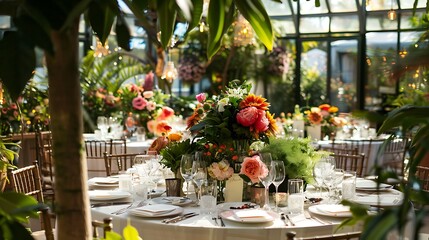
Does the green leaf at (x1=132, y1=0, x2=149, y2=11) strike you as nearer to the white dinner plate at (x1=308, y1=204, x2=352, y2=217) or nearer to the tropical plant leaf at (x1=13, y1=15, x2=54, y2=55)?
the tropical plant leaf at (x1=13, y1=15, x2=54, y2=55)

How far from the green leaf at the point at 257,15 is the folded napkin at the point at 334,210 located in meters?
1.76

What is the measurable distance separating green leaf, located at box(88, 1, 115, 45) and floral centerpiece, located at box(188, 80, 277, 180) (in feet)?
6.41

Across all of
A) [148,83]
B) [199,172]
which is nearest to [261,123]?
[199,172]

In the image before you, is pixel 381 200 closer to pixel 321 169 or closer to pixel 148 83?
pixel 321 169

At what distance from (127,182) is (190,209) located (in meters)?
0.58

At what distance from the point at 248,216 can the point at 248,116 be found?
0.59 metres

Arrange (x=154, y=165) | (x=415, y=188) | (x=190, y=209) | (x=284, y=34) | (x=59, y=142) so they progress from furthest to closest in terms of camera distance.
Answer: (x=284, y=34)
(x=154, y=165)
(x=190, y=209)
(x=415, y=188)
(x=59, y=142)

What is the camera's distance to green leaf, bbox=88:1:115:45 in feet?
3.59

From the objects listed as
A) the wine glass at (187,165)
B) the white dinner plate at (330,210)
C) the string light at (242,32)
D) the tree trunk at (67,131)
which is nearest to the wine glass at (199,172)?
the wine glass at (187,165)

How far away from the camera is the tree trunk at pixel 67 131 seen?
985 millimetres

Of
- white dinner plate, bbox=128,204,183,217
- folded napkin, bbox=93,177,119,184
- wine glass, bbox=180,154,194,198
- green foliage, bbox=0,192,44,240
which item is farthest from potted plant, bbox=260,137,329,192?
green foliage, bbox=0,192,44,240

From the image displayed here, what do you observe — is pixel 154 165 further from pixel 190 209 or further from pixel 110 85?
pixel 110 85

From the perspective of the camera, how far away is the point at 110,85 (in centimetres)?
1024

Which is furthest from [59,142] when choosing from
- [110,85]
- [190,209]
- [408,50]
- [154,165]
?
[110,85]
